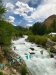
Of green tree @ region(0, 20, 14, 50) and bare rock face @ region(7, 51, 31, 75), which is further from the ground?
green tree @ region(0, 20, 14, 50)

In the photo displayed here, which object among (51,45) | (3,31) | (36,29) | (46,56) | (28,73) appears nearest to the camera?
(28,73)

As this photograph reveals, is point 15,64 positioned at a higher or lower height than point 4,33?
lower

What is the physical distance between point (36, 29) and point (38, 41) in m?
33.7

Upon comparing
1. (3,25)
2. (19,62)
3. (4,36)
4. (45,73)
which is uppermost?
(3,25)

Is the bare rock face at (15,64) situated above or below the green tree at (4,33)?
below

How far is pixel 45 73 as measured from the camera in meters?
15.9

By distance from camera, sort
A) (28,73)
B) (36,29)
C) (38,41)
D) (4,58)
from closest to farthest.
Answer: (28,73)
(4,58)
(38,41)
(36,29)

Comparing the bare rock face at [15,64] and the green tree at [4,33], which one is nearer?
the bare rock face at [15,64]

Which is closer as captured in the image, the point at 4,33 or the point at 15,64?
the point at 15,64

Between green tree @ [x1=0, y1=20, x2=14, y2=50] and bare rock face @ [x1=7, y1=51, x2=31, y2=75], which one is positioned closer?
bare rock face @ [x1=7, y1=51, x2=31, y2=75]

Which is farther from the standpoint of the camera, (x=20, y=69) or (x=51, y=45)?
(x=51, y=45)

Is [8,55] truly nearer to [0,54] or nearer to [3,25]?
[0,54]

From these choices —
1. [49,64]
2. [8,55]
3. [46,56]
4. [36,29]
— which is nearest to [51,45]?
[46,56]

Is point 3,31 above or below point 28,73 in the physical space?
above
